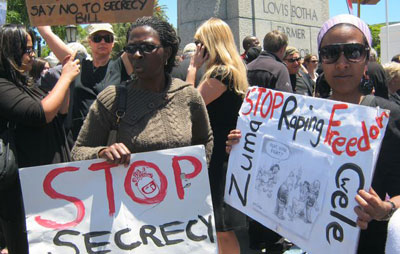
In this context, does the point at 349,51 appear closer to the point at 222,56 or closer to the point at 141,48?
the point at 141,48

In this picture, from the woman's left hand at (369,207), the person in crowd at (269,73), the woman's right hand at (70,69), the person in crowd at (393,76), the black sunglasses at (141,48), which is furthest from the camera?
the person in crowd at (393,76)

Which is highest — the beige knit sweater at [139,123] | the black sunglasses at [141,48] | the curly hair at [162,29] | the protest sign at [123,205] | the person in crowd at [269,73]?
the curly hair at [162,29]

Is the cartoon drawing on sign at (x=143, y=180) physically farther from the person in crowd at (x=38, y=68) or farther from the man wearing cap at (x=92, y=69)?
the person in crowd at (x=38, y=68)

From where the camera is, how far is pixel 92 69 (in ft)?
12.5

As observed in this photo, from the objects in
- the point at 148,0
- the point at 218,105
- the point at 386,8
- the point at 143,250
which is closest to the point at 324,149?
the point at 143,250

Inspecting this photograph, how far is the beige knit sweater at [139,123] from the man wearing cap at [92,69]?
1.14 metres

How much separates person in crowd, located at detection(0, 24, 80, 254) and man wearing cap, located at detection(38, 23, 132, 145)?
0.48 metres

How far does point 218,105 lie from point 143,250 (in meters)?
1.63

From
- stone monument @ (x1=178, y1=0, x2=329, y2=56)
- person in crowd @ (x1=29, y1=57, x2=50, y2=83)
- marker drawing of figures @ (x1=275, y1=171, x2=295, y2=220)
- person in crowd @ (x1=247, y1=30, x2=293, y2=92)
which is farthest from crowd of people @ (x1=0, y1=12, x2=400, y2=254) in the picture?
stone monument @ (x1=178, y1=0, x2=329, y2=56)

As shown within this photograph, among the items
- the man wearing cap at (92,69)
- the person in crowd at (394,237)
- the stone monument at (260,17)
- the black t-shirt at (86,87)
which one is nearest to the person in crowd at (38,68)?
the man wearing cap at (92,69)

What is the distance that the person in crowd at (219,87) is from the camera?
3.30 metres

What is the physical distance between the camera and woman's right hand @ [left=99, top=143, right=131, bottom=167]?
6.57 ft

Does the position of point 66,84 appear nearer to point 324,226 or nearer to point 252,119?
point 252,119

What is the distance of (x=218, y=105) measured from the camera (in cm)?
340
